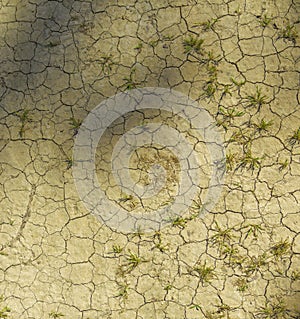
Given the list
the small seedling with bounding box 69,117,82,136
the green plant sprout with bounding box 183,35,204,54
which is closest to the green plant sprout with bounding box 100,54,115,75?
the small seedling with bounding box 69,117,82,136

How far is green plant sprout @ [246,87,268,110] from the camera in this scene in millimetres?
3480

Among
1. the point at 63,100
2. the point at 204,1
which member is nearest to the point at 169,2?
the point at 204,1

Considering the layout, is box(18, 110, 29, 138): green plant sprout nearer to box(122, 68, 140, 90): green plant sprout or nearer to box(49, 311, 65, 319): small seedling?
box(122, 68, 140, 90): green plant sprout

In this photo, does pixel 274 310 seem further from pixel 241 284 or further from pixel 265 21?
pixel 265 21

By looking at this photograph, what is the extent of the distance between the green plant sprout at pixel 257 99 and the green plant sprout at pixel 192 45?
531mm

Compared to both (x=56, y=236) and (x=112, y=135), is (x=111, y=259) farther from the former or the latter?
(x=112, y=135)

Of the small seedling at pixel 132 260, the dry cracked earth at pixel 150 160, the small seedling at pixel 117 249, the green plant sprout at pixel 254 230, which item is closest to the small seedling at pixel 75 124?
the dry cracked earth at pixel 150 160

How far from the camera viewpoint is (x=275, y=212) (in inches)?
131

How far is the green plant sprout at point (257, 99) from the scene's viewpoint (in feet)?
11.4

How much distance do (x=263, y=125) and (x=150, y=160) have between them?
87 cm

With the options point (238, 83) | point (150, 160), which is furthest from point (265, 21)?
point (150, 160)

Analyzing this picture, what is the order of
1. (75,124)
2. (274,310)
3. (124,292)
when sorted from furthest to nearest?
1. (75,124)
2. (124,292)
3. (274,310)

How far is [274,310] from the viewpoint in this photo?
3242 mm

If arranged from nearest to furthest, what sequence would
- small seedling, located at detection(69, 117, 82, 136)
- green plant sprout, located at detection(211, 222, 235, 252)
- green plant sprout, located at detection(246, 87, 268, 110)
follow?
1. green plant sprout, located at detection(211, 222, 235, 252)
2. green plant sprout, located at detection(246, 87, 268, 110)
3. small seedling, located at detection(69, 117, 82, 136)
